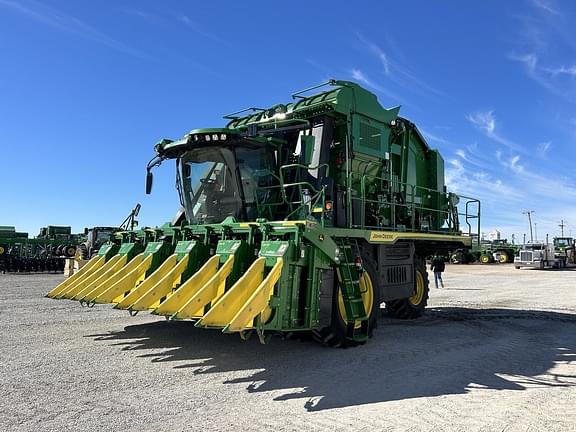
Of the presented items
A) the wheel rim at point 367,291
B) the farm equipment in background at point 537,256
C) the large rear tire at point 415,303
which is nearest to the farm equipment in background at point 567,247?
the farm equipment in background at point 537,256

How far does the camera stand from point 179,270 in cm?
727

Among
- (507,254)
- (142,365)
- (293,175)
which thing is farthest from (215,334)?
(507,254)

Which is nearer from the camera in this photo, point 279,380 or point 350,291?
point 279,380

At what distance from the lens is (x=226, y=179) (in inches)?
313

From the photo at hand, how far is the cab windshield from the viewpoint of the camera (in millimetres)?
7875

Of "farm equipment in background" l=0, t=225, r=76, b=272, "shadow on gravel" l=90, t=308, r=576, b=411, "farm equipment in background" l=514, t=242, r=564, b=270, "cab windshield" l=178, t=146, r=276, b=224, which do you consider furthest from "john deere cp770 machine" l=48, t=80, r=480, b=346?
"farm equipment in background" l=514, t=242, r=564, b=270

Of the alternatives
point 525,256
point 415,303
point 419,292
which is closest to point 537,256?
point 525,256

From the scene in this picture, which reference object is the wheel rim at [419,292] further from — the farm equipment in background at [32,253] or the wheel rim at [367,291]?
the farm equipment in background at [32,253]

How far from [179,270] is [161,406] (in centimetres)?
286

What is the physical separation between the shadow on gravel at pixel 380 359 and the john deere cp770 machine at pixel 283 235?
1.60 feet

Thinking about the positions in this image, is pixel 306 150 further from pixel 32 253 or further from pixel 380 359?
pixel 32 253

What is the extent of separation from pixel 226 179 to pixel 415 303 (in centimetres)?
570

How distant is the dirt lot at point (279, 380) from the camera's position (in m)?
4.30

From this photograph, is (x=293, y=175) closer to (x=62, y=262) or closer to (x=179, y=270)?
(x=179, y=270)
